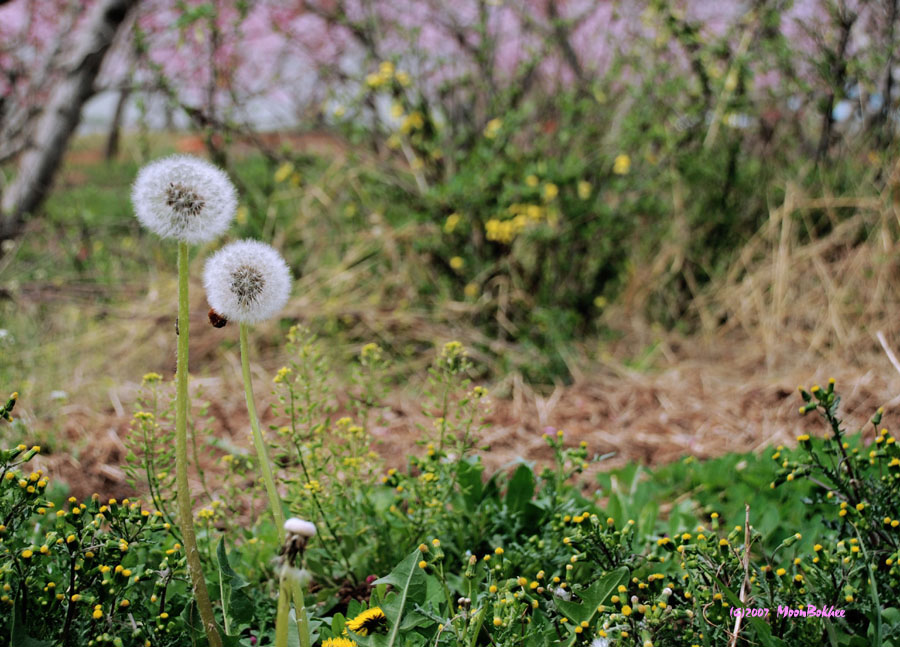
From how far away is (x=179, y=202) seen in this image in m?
1.13

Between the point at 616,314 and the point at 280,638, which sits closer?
the point at 280,638

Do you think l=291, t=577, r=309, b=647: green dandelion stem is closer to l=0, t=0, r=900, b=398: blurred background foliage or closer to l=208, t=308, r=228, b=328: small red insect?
l=208, t=308, r=228, b=328: small red insect

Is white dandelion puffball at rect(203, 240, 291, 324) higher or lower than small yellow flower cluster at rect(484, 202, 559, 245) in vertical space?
higher

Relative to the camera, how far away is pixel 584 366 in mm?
3693

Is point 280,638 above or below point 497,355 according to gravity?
above

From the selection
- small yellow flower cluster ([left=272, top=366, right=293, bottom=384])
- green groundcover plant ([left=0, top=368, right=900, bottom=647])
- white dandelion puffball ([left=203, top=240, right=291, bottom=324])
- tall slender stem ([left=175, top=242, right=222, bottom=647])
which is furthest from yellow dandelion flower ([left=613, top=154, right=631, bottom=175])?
tall slender stem ([left=175, top=242, right=222, bottom=647])

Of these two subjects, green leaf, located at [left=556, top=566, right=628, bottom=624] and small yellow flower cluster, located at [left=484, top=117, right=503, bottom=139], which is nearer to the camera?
green leaf, located at [left=556, top=566, right=628, bottom=624]

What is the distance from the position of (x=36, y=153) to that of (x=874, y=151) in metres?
5.41

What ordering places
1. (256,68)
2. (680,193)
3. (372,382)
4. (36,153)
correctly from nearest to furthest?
(372,382)
(680,193)
(36,153)
(256,68)

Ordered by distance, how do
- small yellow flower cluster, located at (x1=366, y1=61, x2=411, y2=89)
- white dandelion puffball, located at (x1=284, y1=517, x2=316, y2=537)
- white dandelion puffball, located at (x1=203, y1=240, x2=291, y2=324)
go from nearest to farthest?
white dandelion puffball, located at (x1=284, y1=517, x2=316, y2=537) < white dandelion puffball, located at (x1=203, y1=240, x2=291, y2=324) < small yellow flower cluster, located at (x1=366, y1=61, x2=411, y2=89)

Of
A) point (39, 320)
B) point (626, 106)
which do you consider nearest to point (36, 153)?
point (39, 320)

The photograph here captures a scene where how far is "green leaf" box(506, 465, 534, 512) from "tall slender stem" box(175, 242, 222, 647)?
2.74 ft

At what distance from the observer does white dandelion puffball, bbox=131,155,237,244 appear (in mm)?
1132

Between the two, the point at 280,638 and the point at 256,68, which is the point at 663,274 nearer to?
the point at 280,638
